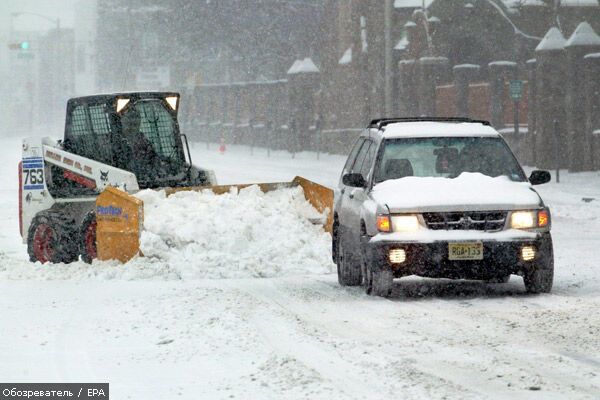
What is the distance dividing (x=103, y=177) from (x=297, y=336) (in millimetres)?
7988

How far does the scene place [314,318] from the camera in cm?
1091

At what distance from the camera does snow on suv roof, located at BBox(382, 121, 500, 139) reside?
13250mm

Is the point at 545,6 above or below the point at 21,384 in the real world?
above

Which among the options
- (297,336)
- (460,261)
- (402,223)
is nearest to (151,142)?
(402,223)

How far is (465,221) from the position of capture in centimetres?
1198

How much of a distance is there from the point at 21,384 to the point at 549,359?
3.48m

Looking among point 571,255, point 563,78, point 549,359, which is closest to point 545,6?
point 563,78

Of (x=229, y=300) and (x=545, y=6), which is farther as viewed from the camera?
(x=545, y=6)

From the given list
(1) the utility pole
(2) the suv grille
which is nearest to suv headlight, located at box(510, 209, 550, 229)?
(2) the suv grille

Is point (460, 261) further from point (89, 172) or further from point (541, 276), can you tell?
point (89, 172)

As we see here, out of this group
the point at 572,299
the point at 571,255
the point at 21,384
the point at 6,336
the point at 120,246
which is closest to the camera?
the point at 21,384

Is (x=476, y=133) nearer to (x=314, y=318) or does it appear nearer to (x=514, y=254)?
(x=514, y=254)

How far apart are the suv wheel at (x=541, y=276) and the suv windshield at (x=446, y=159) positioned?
1.27m

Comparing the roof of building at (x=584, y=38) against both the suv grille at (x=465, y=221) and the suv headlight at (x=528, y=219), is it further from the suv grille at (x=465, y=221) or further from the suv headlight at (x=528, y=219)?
the suv grille at (x=465, y=221)
